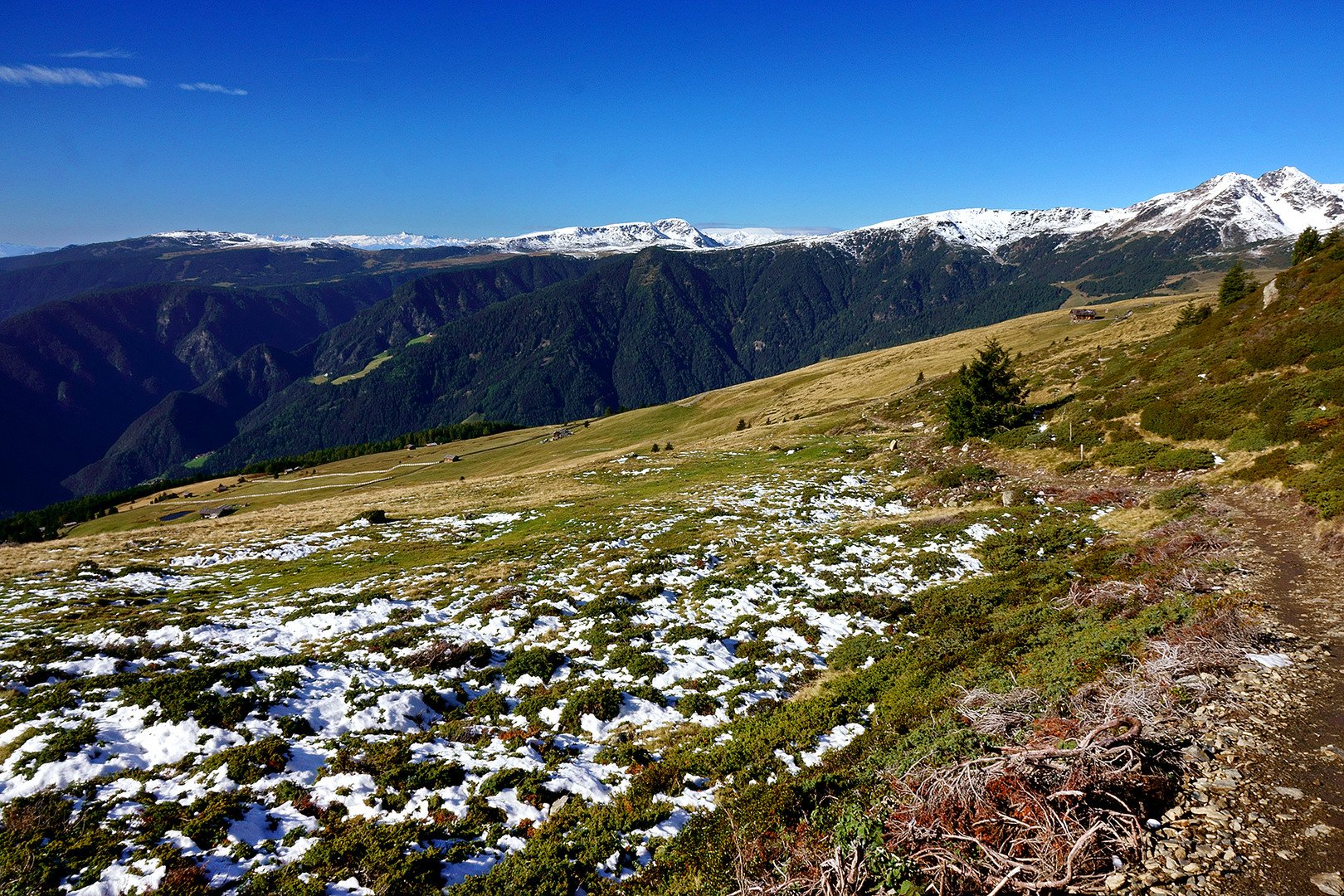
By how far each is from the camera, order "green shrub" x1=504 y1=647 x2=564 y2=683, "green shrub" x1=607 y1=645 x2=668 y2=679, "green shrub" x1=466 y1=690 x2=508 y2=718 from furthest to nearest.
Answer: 1. "green shrub" x1=504 y1=647 x2=564 y2=683
2. "green shrub" x1=607 y1=645 x2=668 y2=679
3. "green shrub" x1=466 y1=690 x2=508 y2=718

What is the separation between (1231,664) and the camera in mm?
10273

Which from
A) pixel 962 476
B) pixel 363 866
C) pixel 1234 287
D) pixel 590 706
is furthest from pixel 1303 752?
pixel 1234 287

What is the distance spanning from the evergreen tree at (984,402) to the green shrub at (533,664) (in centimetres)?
4486

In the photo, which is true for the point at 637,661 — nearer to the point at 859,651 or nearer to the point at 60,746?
the point at 859,651

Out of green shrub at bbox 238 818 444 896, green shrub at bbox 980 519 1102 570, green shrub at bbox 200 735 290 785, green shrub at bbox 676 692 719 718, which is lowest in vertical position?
green shrub at bbox 676 692 719 718

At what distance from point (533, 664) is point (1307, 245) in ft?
275

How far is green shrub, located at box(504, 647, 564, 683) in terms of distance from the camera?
53.8 ft

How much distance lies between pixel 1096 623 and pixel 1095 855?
32.4 ft

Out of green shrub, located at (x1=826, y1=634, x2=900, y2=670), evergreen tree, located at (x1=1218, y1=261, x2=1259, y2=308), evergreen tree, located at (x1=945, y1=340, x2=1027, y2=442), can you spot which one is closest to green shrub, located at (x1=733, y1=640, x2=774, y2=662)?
green shrub, located at (x1=826, y1=634, x2=900, y2=670)

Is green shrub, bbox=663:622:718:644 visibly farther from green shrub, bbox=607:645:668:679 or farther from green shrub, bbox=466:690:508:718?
green shrub, bbox=466:690:508:718

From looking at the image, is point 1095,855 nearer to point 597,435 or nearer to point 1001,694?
point 1001,694

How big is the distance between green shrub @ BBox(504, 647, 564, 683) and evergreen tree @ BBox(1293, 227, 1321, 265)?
78.9m

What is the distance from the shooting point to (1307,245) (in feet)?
179

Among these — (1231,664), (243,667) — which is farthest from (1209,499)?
(243,667)
